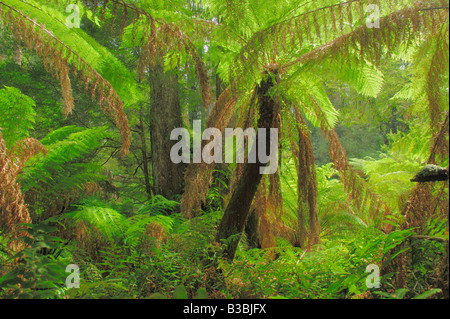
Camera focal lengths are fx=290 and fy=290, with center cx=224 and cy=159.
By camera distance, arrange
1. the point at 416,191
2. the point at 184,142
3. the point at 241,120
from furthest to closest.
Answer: the point at 184,142, the point at 241,120, the point at 416,191

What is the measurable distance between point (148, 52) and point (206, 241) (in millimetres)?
1415

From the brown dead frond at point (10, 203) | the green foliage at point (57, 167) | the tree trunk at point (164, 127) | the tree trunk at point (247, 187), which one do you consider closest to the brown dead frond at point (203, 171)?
the tree trunk at point (247, 187)

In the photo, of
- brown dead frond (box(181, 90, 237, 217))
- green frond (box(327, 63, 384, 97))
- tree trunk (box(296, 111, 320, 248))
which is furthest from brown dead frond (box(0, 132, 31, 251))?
green frond (box(327, 63, 384, 97))

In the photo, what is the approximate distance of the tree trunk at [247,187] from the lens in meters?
2.26

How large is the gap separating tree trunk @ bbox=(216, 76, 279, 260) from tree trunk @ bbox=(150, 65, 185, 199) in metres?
2.31

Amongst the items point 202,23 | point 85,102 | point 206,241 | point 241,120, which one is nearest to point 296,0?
point 202,23

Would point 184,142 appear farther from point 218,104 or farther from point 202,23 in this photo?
point 202,23

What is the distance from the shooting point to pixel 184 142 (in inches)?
184

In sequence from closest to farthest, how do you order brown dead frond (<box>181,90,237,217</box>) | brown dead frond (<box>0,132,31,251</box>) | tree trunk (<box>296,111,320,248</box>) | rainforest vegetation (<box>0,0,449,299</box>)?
rainforest vegetation (<box>0,0,449,299</box>)
brown dead frond (<box>0,132,31,251</box>)
tree trunk (<box>296,111,320,248</box>)
brown dead frond (<box>181,90,237,217</box>)

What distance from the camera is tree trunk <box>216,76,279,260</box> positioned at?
2262mm

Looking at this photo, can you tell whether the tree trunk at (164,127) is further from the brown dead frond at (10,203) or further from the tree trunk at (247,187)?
the brown dead frond at (10,203)

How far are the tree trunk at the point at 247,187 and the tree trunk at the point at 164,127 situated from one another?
2.31 metres

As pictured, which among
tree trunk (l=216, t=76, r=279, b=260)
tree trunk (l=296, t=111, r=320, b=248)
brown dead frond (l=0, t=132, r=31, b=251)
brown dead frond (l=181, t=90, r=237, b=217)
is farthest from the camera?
brown dead frond (l=181, t=90, r=237, b=217)

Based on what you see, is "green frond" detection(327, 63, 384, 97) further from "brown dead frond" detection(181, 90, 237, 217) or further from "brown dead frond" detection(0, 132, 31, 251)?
"brown dead frond" detection(0, 132, 31, 251)
